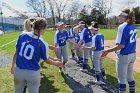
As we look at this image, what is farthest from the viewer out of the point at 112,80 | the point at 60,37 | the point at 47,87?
the point at 60,37

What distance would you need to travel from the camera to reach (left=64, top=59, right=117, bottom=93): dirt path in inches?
348

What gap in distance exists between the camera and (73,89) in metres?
8.98

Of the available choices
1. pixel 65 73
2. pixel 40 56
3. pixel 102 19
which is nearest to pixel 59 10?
pixel 102 19

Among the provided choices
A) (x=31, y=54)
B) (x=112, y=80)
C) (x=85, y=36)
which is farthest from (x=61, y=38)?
(x=31, y=54)

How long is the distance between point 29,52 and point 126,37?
2442 mm

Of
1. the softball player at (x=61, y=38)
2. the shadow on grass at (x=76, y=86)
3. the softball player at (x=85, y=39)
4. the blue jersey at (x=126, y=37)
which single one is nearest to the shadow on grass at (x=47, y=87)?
the shadow on grass at (x=76, y=86)

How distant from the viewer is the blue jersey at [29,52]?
16.8 feet

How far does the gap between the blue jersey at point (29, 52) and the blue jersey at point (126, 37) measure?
2050 millimetres

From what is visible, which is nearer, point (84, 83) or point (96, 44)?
point (96, 44)

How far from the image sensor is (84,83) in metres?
9.77

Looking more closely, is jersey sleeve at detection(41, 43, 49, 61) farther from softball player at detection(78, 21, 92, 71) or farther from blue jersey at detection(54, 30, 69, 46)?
softball player at detection(78, 21, 92, 71)

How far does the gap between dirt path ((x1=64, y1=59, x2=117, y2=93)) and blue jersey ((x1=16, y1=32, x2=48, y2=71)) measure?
148 inches

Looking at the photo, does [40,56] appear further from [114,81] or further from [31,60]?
[114,81]

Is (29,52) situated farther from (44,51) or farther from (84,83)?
(84,83)
